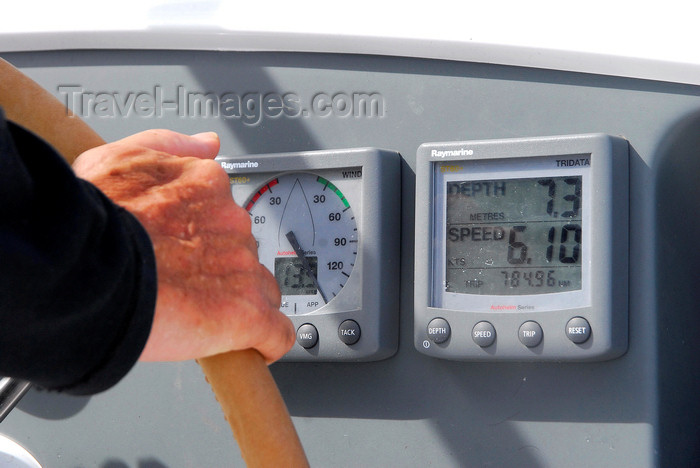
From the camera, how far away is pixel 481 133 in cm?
109

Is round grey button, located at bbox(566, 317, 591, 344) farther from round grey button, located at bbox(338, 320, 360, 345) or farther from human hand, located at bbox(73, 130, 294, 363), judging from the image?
human hand, located at bbox(73, 130, 294, 363)

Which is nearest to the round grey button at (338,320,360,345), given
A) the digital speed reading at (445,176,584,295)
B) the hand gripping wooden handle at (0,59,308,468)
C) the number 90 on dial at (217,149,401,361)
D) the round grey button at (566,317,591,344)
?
the number 90 on dial at (217,149,401,361)

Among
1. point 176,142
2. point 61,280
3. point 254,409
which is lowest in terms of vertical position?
point 254,409

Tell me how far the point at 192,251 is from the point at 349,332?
44cm

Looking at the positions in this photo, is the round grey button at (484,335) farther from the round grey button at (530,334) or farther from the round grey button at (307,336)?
the round grey button at (307,336)

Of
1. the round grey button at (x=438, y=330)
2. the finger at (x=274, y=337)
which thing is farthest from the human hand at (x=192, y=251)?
the round grey button at (x=438, y=330)

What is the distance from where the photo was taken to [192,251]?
67 cm

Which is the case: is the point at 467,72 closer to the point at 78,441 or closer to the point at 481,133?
the point at 481,133

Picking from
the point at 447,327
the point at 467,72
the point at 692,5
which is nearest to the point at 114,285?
the point at 447,327

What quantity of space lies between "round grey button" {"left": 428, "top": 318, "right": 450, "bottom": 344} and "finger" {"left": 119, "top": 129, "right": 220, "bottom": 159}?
363mm

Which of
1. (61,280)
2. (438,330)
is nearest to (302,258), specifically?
(438,330)

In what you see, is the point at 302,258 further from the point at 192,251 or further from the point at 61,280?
the point at 61,280

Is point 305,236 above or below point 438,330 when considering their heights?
above

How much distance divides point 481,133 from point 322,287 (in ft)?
0.93
